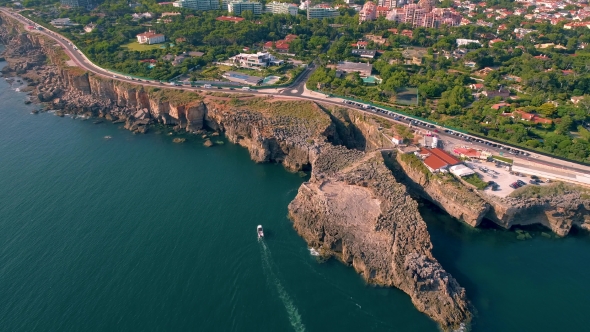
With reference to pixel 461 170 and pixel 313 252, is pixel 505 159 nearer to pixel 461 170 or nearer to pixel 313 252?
pixel 461 170

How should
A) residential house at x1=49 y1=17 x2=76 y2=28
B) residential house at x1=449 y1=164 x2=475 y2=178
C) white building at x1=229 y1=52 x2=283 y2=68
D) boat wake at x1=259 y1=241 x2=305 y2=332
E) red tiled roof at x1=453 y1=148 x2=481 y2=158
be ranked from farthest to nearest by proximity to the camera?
1. residential house at x1=49 y1=17 x2=76 y2=28
2. white building at x1=229 y1=52 x2=283 y2=68
3. red tiled roof at x1=453 y1=148 x2=481 y2=158
4. residential house at x1=449 y1=164 x2=475 y2=178
5. boat wake at x1=259 y1=241 x2=305 y2=332

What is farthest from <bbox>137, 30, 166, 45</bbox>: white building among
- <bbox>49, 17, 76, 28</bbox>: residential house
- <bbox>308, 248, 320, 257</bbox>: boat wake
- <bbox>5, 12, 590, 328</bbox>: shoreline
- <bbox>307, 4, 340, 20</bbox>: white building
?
<bbox>308, 248, 320, 257</bbox>: boat wake

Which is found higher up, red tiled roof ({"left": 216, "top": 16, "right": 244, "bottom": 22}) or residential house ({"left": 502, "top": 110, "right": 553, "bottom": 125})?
red tiled roof ({"left": 216, "top": 16, "right": 244, "bottom": 22})

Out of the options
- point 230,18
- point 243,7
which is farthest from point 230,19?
point 243,7

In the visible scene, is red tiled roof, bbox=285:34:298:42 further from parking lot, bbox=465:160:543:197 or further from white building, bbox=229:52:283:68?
parking lot, bbox=465:160:543:197

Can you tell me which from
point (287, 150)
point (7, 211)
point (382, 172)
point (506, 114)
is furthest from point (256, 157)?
point (506, 114)

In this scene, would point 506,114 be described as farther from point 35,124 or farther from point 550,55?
point 35,124

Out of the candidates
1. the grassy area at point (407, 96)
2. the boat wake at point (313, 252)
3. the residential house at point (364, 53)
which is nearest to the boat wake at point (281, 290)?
the boat wake at point (313, 252)
